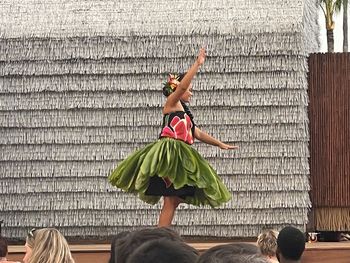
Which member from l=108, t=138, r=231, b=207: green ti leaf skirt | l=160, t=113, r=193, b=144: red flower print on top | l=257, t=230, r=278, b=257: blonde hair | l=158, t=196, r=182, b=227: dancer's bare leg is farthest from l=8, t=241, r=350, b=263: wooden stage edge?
l=257, t=230, r=278, b=257: blonde hair

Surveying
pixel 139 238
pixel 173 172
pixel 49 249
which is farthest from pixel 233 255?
pixel 173 172

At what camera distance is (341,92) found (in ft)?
28.2

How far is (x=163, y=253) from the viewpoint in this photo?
7.81 feet

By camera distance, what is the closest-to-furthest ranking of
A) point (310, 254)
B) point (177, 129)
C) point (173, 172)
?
point (173, 172) → point (310, 254) → point (177, 129)

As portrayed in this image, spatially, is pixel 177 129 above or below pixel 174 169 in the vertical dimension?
above

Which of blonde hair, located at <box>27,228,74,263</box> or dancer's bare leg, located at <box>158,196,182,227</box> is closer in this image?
blonde hair, located at <box>27,228,74,263</box>

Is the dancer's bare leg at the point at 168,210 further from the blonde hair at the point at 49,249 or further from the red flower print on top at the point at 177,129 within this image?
the blonde hair at the point at 49,249

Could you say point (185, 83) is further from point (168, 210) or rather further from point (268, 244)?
point (268, 244)

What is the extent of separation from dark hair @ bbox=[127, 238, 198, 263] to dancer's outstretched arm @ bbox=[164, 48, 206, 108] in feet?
12.9

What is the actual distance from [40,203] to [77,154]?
585mm

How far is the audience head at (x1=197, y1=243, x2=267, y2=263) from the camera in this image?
2199 mm

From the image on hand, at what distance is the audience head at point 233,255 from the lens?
2199mm

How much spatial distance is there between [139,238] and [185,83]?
3.78m

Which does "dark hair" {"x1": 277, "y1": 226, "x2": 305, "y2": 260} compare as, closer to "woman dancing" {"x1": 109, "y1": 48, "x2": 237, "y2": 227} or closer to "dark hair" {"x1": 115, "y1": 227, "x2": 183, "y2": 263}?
"dark hair" {"x1": 115, "y1": 227, "x2": 183, "y2": 263}
